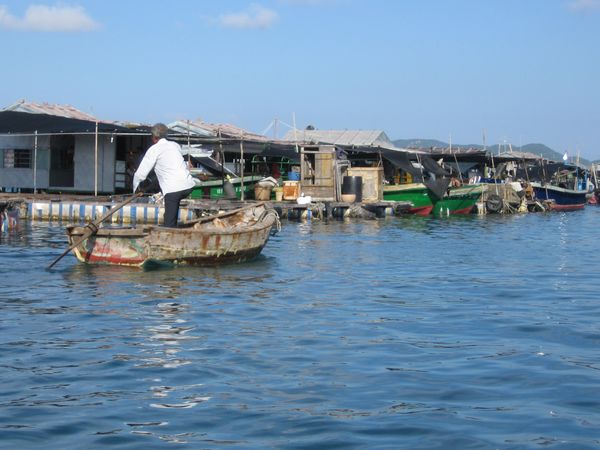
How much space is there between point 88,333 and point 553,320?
552 cm

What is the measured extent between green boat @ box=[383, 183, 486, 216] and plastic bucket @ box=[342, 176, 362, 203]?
2183mm

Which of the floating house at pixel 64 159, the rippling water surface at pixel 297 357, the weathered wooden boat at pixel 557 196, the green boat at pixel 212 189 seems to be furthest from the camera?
the weathered wooden boat at pixel 557 196

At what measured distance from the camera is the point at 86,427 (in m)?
6.28

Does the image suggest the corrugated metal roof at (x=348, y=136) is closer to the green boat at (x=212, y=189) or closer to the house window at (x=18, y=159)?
the green boat at (x=212, y=189)

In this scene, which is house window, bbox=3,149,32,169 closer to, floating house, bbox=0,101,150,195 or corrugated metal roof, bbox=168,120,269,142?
floating house, bbox=0,101,150,195

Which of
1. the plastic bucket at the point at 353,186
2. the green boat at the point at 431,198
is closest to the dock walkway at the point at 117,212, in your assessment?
the plastic bucket at the point at 353,186

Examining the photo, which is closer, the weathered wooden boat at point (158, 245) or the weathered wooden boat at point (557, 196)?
the weathered wooden boat at point (158, 245)

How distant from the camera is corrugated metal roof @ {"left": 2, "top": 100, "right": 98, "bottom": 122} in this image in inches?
1217

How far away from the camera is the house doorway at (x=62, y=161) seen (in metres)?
32.1

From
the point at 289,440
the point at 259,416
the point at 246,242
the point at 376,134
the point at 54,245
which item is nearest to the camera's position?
the point at 289,440

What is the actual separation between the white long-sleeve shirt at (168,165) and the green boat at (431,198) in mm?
19926

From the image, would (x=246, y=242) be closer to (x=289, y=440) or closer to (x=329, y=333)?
(x=329, y=333)

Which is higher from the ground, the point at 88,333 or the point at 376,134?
the point at 376,134

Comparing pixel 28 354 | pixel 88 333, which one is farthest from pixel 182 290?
pixel 28 354
